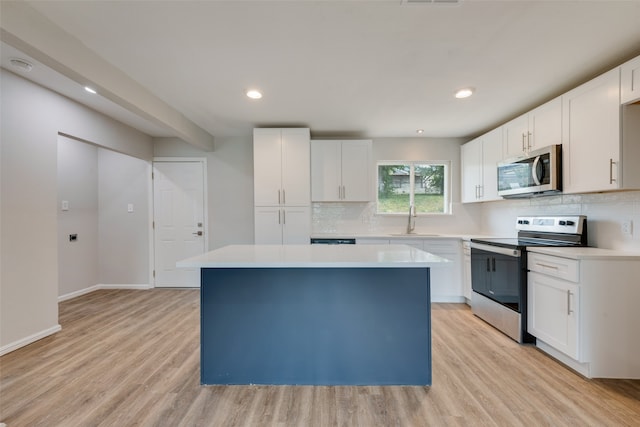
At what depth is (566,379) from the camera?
6.66 feet

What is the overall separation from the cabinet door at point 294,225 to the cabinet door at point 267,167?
224 mm

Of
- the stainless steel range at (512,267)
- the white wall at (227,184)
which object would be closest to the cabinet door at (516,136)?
the stainless steel range at (512,267)

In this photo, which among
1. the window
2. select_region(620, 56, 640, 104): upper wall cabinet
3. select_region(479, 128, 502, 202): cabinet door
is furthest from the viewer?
the window

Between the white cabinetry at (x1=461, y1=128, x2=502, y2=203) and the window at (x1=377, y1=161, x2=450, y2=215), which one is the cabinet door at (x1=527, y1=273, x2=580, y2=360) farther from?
the window at (x1=377, y1=161, x2=450, y2=215)

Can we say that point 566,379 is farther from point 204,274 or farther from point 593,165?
point 204,274

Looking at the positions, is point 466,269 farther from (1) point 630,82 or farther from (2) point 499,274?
(1) point 630,82

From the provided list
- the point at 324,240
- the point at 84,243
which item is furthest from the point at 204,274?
the point at 84,243

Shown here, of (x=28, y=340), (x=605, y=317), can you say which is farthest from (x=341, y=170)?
(x=28, y=340)

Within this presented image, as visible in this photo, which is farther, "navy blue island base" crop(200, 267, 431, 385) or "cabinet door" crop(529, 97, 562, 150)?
"cabinet door" crop(529, 97, 562, 150)

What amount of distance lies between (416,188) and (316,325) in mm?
3108

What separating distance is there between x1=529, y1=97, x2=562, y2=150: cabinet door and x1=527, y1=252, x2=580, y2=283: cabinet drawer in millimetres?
1071

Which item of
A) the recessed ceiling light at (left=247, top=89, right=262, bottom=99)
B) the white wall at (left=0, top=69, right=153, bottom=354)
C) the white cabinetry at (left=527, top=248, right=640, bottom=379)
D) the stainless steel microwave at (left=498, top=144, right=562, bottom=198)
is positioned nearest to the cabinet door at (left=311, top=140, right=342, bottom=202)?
the recessed ceiling light at (left=247, top=89, right=262, bottom=99)

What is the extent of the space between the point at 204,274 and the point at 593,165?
10.1 ft

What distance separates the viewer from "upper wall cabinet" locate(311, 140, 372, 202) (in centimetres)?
395
